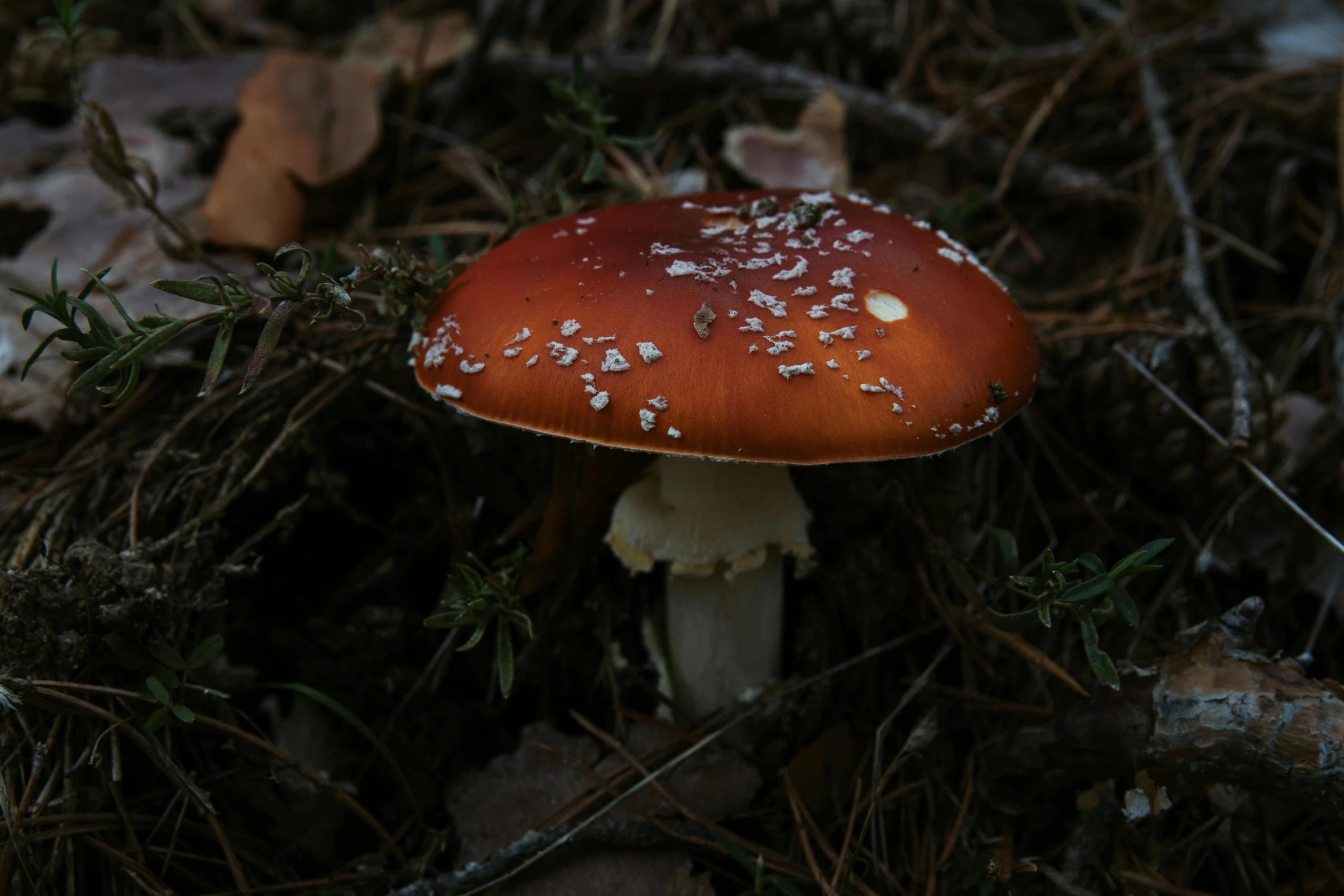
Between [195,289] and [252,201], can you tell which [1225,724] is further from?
[252,201]

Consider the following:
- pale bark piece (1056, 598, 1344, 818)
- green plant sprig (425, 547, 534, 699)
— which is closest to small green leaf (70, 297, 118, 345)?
green plant sprig (425, 547, 534, 699)

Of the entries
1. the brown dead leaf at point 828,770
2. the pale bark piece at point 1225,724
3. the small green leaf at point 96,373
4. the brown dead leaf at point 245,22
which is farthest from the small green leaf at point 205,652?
the brown dead leaf at point 245,22

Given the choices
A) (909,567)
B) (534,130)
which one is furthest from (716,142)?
(909,567)

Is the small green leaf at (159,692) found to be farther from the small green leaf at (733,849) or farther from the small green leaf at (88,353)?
the small green leaf at (733,849)

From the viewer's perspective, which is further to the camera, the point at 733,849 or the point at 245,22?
the point at 245,22

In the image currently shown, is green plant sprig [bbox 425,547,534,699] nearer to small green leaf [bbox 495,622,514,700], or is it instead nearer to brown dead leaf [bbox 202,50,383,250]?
small green leaf [bbox 495,622,514,700]

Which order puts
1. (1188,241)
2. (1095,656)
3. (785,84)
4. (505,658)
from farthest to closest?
(785,84)
(1188,241)
(505,658)
(1095,656)

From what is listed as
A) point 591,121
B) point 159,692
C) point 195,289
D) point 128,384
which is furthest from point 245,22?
point 159,692
